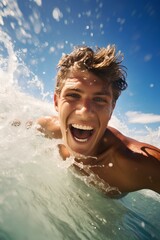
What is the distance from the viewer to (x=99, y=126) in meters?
3.44

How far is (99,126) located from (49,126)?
187cm

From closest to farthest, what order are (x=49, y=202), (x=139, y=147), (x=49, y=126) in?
1. (x=49, y=202)
2. (x=139, y=147)
3. (x=49, y=126)

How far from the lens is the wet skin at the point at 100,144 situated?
326 cm

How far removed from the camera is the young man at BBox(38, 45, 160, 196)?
3.30m

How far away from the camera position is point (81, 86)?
3.39 meters

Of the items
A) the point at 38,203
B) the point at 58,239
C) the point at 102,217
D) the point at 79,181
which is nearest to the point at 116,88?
the point at 79,181

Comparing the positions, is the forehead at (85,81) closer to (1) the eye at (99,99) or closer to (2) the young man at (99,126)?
(2) the young man at (99,126)

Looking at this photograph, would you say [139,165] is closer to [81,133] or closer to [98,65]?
[81,133]

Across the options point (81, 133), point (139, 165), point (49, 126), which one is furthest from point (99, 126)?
point (49, 126)

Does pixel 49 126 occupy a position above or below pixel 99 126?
below

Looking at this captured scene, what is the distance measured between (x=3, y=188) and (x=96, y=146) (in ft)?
5.75

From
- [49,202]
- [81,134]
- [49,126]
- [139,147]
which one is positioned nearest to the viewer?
[49,202]

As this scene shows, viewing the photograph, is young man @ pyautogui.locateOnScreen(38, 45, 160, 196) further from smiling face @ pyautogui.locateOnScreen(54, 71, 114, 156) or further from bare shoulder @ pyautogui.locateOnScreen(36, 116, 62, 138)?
bare shoulder @ pyautogui.locateOnScreen(36, 116, 62, 138)

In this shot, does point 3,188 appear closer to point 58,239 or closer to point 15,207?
point 15,207
